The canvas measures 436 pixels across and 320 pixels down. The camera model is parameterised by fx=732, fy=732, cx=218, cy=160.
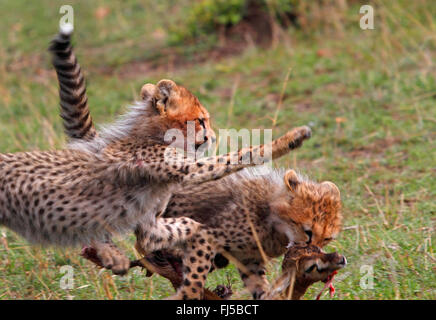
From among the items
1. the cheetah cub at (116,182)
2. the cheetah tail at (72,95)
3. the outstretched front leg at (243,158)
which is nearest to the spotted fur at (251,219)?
the cheetah cub at (116,182)

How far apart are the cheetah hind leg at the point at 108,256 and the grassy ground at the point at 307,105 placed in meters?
0.13

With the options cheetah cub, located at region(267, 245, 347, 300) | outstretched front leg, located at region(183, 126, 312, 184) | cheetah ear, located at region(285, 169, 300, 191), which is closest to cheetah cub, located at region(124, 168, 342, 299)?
cheetah ear, located at region(285, 169, 300, 191)

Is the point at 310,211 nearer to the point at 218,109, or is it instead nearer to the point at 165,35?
the point at 218,109

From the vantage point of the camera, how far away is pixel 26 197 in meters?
3.64

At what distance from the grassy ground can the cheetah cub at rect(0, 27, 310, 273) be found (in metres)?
Result: 0.34

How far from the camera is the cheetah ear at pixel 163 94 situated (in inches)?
154

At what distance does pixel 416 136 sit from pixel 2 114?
432 cm

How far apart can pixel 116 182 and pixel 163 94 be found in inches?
21.6

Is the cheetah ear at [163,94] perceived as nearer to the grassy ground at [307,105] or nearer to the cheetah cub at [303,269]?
the grassy ground at [307,105]

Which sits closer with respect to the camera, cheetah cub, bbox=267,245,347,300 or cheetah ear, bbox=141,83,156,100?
cheetah cub, bbox=267,245,347,300

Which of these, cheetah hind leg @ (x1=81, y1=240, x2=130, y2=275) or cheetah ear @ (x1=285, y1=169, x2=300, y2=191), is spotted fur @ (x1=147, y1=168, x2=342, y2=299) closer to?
Result: cheetah ear @ (x1=285, y1=169, x2=300, y2=191)

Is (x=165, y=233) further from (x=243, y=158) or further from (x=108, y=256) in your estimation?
(x=243, y=158)

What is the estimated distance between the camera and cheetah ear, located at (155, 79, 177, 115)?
12.8 feet

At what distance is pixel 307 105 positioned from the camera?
696 centimetres
